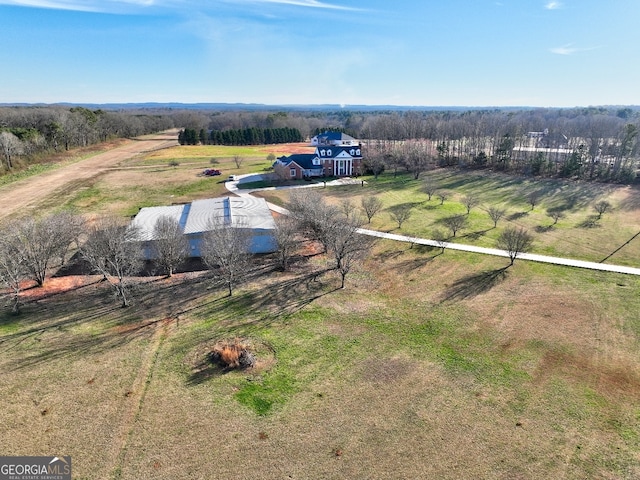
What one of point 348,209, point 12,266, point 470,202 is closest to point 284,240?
point 348,209

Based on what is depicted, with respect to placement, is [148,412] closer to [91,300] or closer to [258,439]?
[258,439]

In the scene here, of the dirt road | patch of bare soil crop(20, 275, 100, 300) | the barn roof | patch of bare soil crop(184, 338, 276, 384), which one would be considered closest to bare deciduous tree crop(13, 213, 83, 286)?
patch of bare soil crop(20, 275, 100, 300)

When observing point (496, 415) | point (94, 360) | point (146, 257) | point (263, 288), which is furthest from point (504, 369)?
point (146, 257)

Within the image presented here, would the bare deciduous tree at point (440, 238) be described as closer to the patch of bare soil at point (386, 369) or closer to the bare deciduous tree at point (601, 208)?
the patch of bare soil at point (386, 369)

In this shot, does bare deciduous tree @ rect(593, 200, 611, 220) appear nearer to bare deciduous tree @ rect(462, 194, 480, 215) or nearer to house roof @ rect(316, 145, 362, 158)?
bare deciduous tree @ rect(462, 194, 480, 215)

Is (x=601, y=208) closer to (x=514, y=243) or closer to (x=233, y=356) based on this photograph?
(x=514, y=243)

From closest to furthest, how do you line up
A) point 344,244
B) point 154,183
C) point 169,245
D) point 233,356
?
point 233,356
point 344,244
point 169,245
point 154,183

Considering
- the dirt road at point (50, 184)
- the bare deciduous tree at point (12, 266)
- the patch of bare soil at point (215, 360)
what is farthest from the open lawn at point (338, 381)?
the dirt road at point (50, 184)
